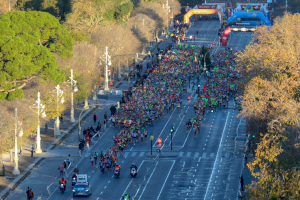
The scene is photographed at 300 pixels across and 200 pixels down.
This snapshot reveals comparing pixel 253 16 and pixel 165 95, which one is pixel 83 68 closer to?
pixel 165 95

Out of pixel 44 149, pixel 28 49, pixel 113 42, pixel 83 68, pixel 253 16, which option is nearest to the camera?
pixel 44 149

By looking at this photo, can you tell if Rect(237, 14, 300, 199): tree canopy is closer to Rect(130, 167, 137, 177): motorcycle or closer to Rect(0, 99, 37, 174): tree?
Rect(130, 167, 137, 177): motorcycle

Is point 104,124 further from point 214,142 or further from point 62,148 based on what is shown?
point 214,142

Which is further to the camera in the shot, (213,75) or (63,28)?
(213,75)

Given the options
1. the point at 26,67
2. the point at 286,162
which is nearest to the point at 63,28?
the point at 26,67

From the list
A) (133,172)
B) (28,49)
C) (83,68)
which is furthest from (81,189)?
→ (83,68)

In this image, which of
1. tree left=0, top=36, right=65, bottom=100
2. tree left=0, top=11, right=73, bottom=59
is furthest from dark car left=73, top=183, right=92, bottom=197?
tree left=0, top=11, right=73, bottom=59

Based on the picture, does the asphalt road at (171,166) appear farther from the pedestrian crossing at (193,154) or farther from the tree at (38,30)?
the tree at (38,30)
